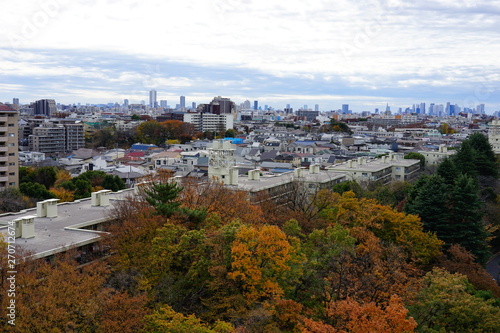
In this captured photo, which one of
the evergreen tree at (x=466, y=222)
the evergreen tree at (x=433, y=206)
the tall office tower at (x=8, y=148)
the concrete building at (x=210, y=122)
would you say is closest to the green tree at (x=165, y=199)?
the evergreen tree at (x=433, y=206)

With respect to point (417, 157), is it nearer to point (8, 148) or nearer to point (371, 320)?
point (8, 148)

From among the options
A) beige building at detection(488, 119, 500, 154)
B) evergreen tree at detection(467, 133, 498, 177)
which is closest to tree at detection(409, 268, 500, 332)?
evergreen tree at detection(467, 133, 498, 177)

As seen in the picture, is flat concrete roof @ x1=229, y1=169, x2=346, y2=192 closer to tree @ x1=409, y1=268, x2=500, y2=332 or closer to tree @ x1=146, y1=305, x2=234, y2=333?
tree @ x1=409, y1=268, x2=500, y2=332

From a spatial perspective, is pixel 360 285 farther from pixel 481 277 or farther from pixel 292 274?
pixel 481 277

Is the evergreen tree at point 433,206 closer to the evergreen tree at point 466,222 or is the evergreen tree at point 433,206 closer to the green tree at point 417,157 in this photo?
the evergreen tree at point 466,222

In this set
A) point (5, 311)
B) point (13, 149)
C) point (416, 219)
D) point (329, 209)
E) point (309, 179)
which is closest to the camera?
point (5, 311)

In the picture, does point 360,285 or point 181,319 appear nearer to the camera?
point 181,319

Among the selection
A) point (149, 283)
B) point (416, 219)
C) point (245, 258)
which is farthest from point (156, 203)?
point (416, 219)
